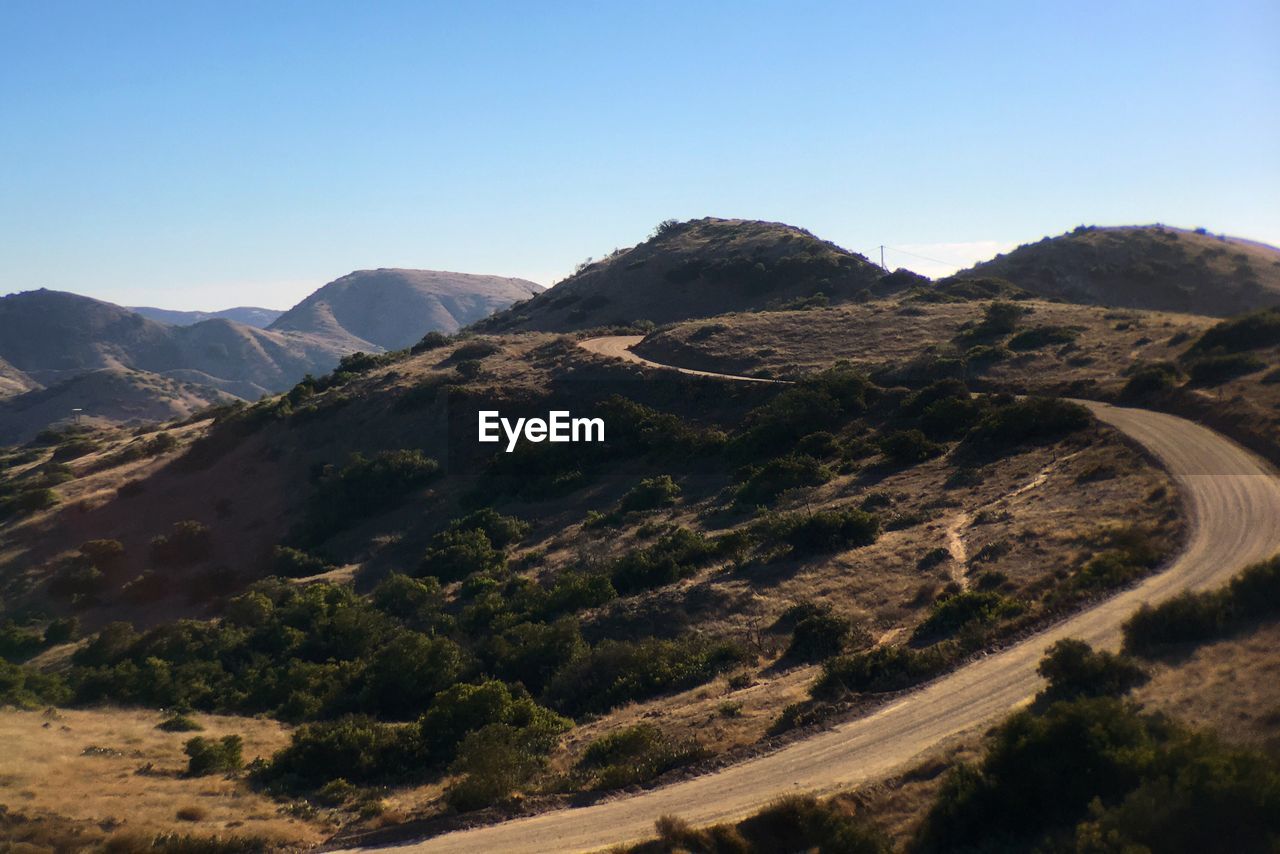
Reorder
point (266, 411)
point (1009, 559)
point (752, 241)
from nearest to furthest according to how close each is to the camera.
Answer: point (1009, 559), point (266, 411), point (752, 241)

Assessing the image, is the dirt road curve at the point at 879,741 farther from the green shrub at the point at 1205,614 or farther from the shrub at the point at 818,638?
the shrub at the point at 818,638

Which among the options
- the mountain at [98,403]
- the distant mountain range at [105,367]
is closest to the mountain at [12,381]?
the distant mountain range at [105,367]

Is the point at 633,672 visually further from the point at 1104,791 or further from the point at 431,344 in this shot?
the point at 431,344

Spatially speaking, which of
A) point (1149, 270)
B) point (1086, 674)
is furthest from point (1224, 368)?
point (1149, 270)

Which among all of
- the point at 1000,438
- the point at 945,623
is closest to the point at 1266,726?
the point at 945,623

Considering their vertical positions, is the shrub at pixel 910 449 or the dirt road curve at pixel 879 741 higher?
the shrub at pixel 910 449

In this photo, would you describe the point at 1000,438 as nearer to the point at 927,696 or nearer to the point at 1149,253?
the point at 927,696
